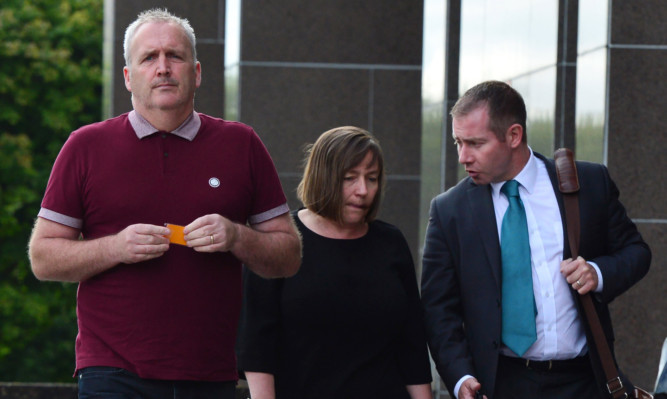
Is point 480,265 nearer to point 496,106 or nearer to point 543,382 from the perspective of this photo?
point 543,382

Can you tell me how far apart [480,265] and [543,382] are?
0.51m

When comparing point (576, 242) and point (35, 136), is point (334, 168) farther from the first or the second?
point (35, 136)

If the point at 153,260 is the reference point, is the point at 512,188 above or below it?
above

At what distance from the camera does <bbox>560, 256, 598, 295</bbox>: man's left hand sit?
183 inches

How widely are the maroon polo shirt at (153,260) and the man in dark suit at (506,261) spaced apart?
1024mm

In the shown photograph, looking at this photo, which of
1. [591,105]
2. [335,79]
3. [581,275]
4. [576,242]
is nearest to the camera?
[581,275]

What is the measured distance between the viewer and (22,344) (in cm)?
2780

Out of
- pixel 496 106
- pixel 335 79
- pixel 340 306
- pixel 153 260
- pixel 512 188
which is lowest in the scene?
pixel 340 306

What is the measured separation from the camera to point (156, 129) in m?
4.23

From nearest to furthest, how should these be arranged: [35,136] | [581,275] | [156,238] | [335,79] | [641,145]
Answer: [156,238]
[581,275]
[641,145]
[335,79]
[35,136]

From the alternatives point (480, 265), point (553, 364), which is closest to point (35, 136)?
point (480, 265)

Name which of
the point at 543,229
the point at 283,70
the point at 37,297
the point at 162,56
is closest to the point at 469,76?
the point at 283,70

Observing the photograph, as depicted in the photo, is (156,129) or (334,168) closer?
(156,129)

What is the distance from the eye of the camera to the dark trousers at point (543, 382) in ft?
15.4
